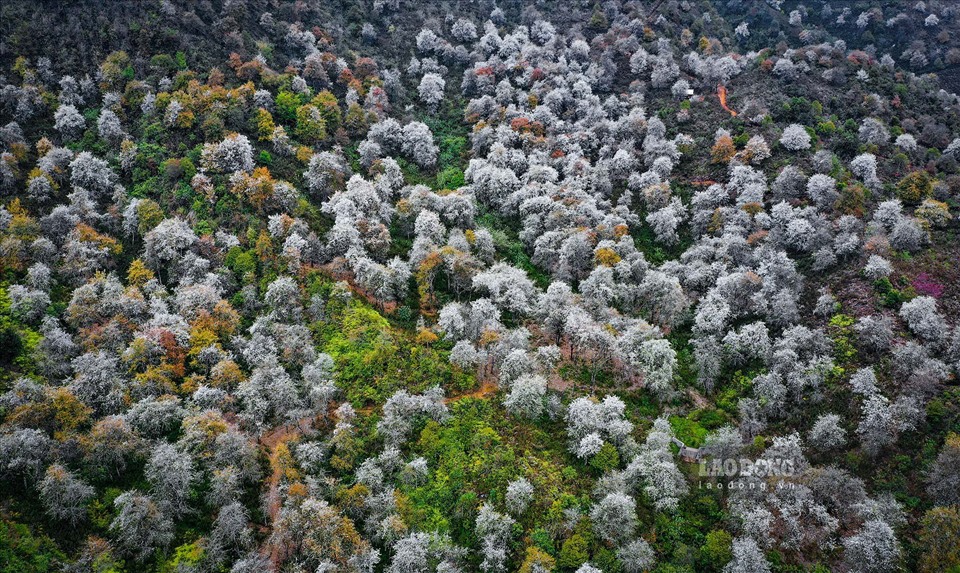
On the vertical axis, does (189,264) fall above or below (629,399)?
above

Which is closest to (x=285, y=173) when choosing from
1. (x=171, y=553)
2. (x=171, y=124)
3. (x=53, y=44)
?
(x=171, y=124)

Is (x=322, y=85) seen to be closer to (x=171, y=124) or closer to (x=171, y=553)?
(x=171, y=124)

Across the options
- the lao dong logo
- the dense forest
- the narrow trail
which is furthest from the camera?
the lao dong logo

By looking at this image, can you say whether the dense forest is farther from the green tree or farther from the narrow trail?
the narrow trail

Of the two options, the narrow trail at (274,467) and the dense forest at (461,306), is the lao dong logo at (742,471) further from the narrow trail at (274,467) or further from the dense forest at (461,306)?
the narrow trail at (274,467)

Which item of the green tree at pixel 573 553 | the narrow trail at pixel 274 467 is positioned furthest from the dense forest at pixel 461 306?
the narrow trail at pixel 274 467

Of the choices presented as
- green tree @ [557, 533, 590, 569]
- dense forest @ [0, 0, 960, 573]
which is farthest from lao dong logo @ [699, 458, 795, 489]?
green tree @ [557, 533, 590, 569]
